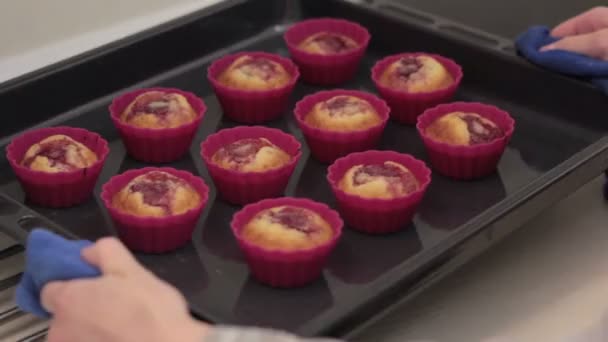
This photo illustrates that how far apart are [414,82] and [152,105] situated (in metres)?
0.35

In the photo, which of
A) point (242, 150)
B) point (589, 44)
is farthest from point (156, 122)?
point (589, 44)

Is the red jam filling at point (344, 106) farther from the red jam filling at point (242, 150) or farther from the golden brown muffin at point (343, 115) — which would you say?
the red jam filling at point (242, 150)

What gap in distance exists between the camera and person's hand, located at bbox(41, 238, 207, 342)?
78 centimetres

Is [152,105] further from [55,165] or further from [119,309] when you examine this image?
[119,309]

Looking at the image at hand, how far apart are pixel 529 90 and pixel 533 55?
0.15 ft

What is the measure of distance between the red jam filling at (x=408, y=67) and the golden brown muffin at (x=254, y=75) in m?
0.15

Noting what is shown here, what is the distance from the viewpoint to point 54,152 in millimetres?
1162

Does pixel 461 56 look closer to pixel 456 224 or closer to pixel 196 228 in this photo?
pixel 456 224

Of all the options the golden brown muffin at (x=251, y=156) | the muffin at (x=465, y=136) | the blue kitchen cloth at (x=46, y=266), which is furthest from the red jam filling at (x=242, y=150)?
the blue kitchen cloth at (x=46, y=266)

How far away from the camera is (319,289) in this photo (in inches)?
39.7

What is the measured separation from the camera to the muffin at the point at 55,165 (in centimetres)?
113

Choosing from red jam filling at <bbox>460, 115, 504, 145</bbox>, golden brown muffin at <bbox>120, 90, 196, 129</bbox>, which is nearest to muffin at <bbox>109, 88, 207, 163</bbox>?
golden brown muffin at <bbox>120, 90, 196, 129</bbox>

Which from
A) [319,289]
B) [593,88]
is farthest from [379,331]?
[593,88]

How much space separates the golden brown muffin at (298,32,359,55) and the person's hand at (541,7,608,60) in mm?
279
